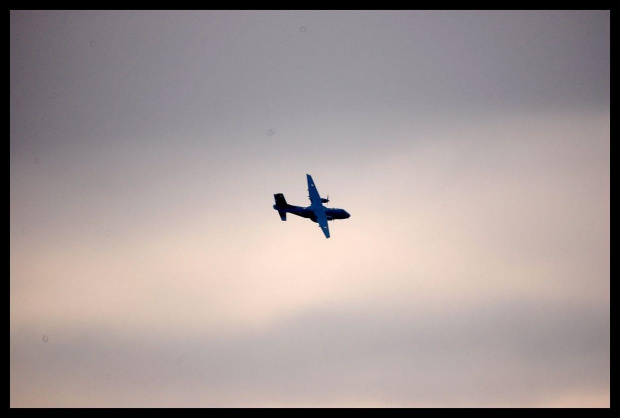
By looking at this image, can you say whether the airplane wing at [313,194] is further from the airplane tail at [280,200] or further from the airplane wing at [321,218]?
the airplane tail at [280,200]

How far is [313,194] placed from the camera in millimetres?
109188

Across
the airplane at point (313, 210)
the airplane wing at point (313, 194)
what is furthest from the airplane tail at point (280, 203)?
the airplane wing at point (313, 194)

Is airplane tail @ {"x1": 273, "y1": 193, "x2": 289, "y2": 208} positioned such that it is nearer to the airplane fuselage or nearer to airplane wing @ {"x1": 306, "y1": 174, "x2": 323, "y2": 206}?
the airplane fuselage

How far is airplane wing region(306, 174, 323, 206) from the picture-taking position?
109m

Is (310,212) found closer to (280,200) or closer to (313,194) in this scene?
(313,194)

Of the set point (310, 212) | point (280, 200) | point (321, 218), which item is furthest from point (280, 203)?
point (321, 218)

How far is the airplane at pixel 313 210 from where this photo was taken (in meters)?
108

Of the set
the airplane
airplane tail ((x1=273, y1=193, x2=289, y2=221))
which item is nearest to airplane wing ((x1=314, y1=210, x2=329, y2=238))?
the airplane

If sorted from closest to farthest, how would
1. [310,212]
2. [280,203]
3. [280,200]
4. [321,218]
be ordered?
[321,218], [310,212], [280,200], [280,203]

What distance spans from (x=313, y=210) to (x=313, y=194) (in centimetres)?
238
